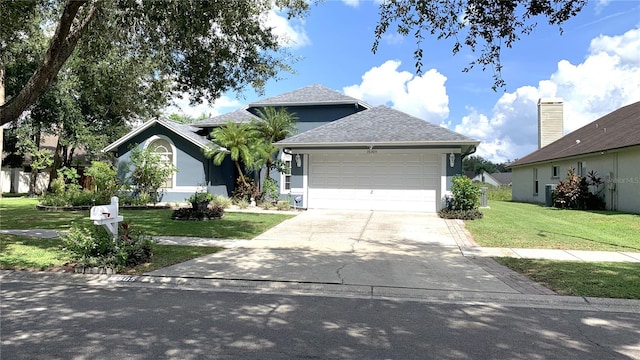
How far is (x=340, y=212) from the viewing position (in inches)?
634

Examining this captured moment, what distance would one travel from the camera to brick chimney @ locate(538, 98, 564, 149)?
2945 centimetres

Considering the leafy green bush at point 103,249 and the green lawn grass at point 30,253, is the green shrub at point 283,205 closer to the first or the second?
the green lawn grass at point 30,253

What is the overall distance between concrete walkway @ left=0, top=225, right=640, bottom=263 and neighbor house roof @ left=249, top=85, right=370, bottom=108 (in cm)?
1225

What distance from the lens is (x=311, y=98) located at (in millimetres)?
22266

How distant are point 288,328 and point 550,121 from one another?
31520 mm

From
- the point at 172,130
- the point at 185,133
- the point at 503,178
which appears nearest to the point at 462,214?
the point at 185,133

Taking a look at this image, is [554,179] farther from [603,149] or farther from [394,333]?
[394,333]

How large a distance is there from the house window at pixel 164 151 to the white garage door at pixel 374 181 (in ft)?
24.5

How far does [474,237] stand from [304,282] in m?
6.00

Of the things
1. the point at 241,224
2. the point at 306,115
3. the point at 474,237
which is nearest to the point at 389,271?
the point at 474,237

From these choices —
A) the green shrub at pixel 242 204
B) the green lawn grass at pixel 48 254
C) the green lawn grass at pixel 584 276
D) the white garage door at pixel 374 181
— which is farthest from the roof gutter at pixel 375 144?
the green lawn grass at pixel 48 254

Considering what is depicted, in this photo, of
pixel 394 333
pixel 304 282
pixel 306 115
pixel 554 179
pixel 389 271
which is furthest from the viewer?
pixel 554 179

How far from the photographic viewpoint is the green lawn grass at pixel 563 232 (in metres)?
9.41

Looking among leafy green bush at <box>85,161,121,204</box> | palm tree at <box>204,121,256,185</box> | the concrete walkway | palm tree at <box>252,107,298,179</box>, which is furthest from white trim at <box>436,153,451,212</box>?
leafy green bush at <box>85,161,121,204</box>
